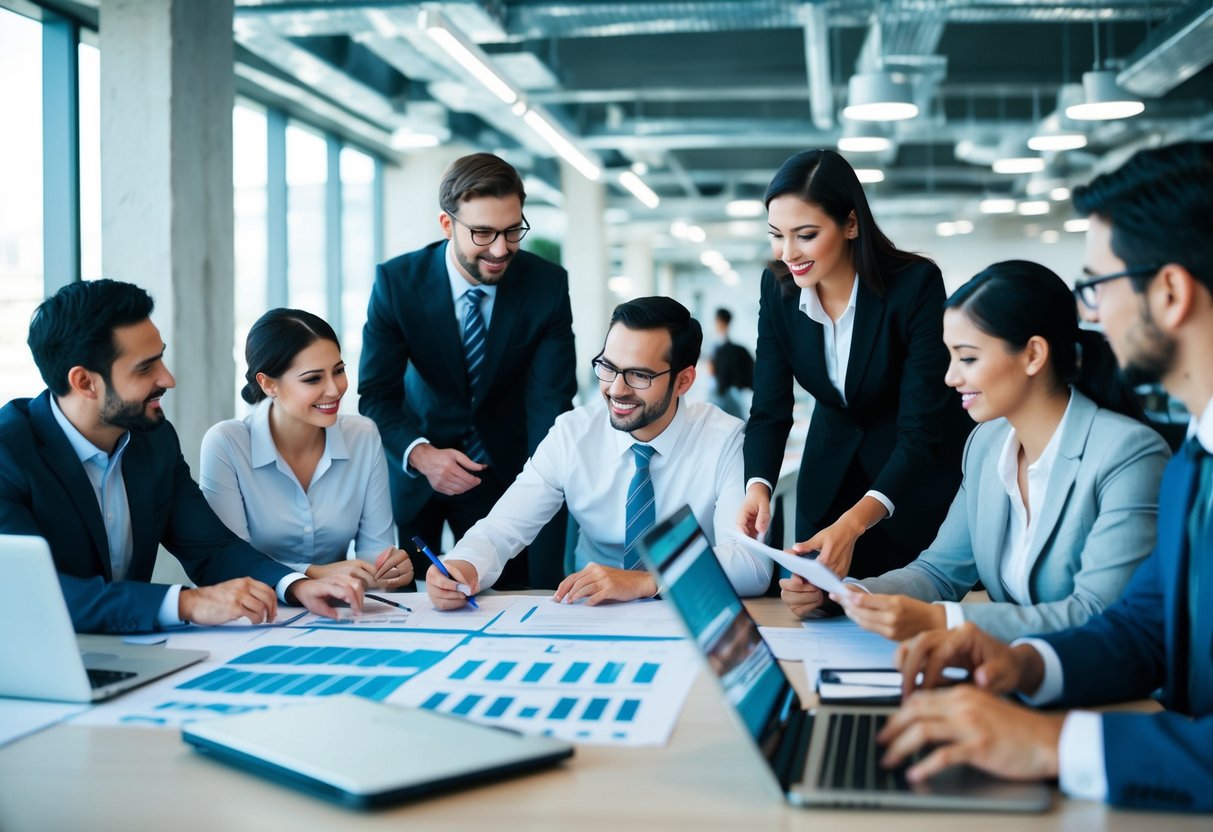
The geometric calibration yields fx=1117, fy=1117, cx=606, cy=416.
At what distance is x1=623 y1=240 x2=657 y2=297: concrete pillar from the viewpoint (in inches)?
828

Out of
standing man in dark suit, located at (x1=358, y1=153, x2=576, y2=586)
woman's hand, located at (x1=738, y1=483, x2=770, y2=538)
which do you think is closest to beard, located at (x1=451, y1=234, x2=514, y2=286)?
standing man in dark suit, located at (x1=358, y1=153, x2=576, y2=586)

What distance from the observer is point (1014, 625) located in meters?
1.82

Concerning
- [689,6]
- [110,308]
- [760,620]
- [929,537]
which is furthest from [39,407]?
[689,6]

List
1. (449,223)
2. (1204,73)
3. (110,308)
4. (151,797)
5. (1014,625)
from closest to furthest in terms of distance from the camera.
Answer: (151,797) → (1014,625) → (110,308) → (449,223) → (1204,73)

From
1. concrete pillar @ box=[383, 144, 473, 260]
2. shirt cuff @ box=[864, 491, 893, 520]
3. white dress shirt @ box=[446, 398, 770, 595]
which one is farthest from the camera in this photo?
concrete pillar @ box=[383, 144, 473, 260]

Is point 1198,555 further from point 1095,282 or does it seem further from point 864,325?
point 864,325

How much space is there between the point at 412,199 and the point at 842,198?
9302mm

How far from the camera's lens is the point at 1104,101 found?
6875 mm

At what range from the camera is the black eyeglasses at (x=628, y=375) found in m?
2.69

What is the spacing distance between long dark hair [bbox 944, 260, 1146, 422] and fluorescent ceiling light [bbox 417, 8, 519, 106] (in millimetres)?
3673

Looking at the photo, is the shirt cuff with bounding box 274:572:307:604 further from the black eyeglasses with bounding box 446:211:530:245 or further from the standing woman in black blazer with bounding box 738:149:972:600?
the black eyeglasses with bounding box 446:211:530:245

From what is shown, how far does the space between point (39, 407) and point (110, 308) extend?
26 centimetres

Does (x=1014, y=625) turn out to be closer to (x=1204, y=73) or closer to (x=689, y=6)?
(x=689, y=6)

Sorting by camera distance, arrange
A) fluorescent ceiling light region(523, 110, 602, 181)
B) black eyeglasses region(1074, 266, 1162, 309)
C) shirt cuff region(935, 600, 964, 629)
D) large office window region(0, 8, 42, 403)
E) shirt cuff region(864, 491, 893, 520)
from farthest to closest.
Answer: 1. fluorescent ceiling light region(523, 110, 602, 181)
2. large office window region(0, 8, 42, 403)
3. shirt cuff region(864, 491, 893, 520)
4. shirt cuff region(935, 600, 964, 629)
5. black eyeglasses region(1074, 266, 1162, 309)
